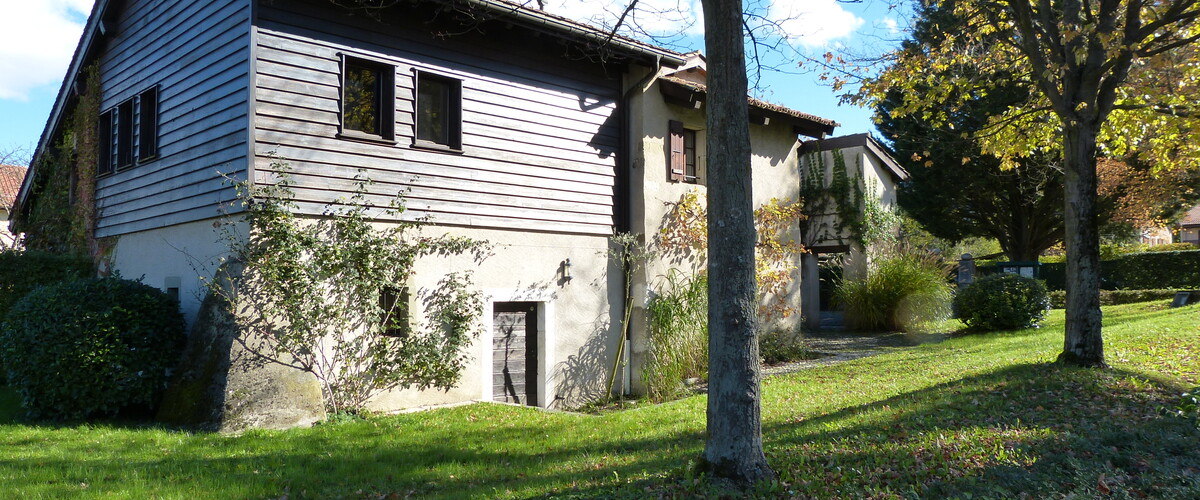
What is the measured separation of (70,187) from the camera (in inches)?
546

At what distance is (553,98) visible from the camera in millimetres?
12062

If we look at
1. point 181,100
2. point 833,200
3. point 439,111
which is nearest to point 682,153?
point 439,111

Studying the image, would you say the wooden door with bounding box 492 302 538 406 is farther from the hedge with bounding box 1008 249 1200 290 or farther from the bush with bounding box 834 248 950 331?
the hedge with bounding box 1008 249 1200 290

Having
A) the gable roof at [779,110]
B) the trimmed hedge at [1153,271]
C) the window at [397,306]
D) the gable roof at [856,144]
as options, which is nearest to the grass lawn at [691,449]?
the window at [397,306]

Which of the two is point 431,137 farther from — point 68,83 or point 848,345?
point 848,345

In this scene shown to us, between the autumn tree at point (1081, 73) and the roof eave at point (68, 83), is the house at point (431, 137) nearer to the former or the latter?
the roof eave at point (68, 83)

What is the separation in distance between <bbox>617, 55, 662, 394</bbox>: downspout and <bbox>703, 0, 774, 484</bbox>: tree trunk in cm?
733

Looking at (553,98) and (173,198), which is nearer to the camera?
(173,198)

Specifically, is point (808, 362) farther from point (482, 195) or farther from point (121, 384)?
point (121, 384)

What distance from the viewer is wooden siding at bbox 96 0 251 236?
9.41 m

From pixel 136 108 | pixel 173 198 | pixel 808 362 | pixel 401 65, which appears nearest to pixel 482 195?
pixel 401 65

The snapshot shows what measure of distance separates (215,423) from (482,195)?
452cm

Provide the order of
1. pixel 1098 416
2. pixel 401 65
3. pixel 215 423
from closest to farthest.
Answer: pixel 1098 416 < pixel 215 423 < pixel 401 65

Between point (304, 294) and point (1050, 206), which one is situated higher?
point (1050, 206)
